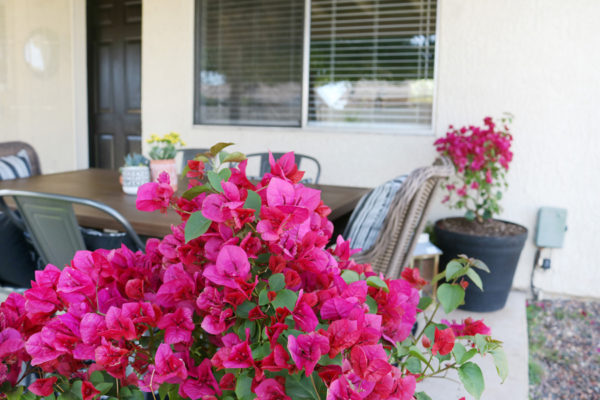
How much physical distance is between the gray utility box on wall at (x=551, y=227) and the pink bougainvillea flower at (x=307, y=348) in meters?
3.42

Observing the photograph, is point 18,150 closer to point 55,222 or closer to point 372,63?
point 55,222

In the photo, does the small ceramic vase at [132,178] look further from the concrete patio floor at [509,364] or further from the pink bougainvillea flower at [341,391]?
the pink bougainvillea flower at [341,391]

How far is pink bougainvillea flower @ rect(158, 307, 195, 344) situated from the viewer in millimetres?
602

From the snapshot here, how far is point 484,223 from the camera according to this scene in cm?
347

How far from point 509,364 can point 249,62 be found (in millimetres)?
3010

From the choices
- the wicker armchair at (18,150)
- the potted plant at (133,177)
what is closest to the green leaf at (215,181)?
the potted plant at (133,177)

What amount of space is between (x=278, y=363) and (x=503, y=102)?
3484 mm

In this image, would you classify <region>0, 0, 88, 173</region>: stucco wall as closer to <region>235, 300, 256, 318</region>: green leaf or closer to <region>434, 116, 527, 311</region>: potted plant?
<region>434, 116, 527, 311</region>: potted plant

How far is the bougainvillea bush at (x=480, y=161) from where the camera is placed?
328 centimetres

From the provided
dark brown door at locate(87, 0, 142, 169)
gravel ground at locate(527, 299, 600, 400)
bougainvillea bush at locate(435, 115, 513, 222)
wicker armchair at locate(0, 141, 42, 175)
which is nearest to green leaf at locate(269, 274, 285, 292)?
gravel ground at locate(527, 299, 600, 400)

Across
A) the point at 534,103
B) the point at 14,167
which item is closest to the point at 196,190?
the point at 14,167

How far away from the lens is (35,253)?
7.59ft

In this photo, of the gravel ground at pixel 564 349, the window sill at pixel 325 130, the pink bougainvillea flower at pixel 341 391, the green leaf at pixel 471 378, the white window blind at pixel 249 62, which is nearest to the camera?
the pink bougainvillea flower at pixel 341 391

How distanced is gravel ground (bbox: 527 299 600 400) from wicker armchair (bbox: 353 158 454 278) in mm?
964
